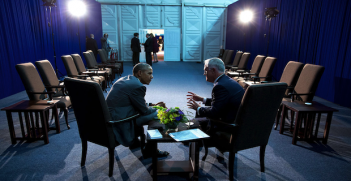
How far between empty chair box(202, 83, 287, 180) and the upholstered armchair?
956 mm

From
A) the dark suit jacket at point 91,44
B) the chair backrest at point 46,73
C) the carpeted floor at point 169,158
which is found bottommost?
the carpeted floor at point 169,158

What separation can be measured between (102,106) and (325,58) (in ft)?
17.6

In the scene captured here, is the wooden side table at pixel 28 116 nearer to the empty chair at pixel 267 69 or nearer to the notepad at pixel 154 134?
the notepad at pixel 154 134

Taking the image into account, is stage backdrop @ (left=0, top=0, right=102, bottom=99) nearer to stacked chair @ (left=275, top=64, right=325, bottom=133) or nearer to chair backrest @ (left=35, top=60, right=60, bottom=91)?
chair backrest @ (left=35, top=60, right=60, bottom=91)

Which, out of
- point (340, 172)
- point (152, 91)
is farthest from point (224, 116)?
point (152, 91)

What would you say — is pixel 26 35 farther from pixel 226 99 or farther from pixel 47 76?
pixel 226 99

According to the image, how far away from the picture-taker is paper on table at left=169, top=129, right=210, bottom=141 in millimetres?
1821

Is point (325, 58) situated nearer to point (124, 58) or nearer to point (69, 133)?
point (69, 133)

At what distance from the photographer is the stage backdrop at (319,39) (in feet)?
15.5

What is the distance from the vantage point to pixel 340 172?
2322 mm

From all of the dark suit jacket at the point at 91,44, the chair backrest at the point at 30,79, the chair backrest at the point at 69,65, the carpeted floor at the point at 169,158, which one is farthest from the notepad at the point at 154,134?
the dark suit jacket at the point at 91,44

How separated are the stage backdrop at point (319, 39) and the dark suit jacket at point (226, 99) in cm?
383

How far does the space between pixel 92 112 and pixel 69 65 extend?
132 inches

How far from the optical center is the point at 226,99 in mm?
2152
